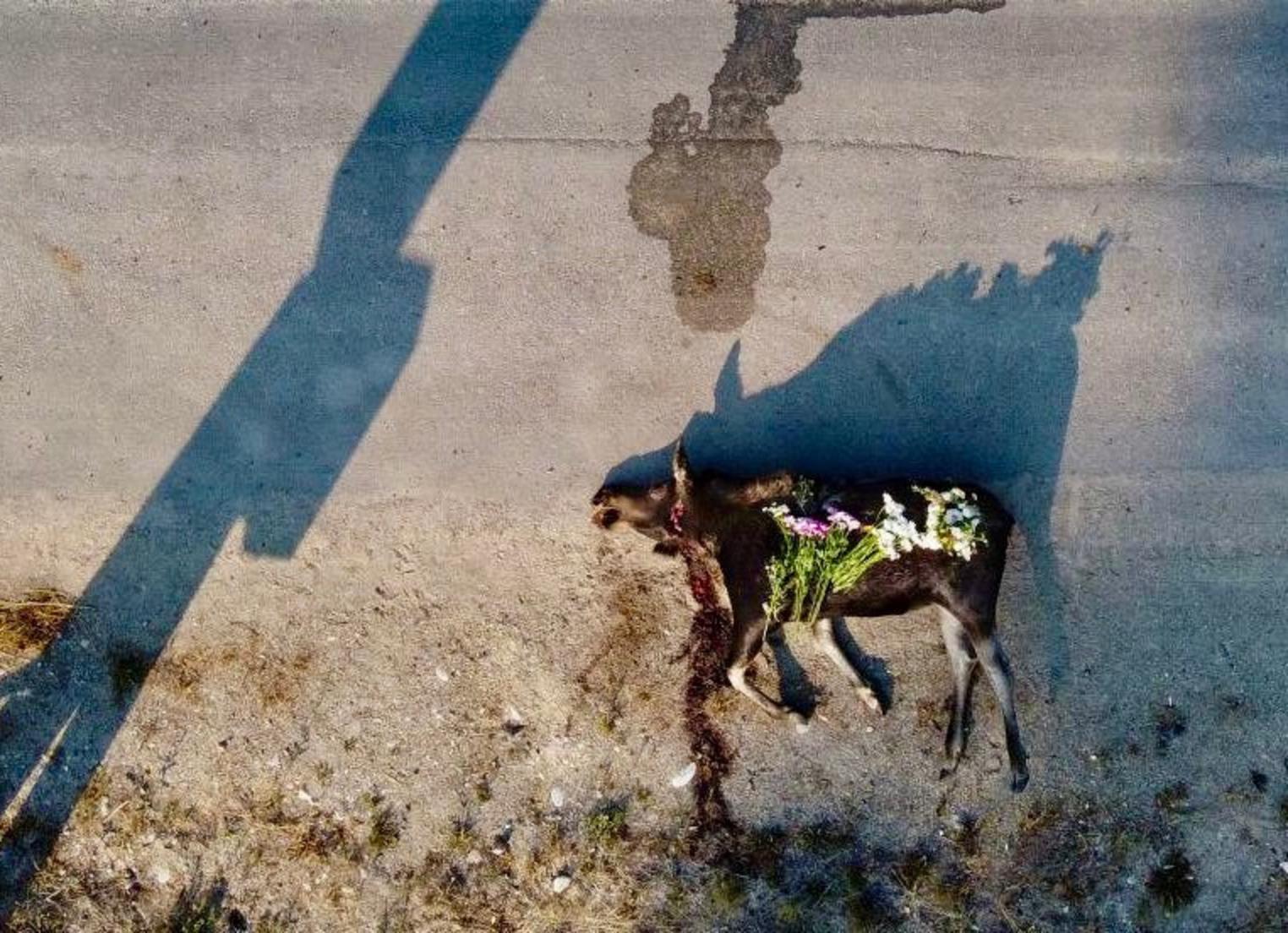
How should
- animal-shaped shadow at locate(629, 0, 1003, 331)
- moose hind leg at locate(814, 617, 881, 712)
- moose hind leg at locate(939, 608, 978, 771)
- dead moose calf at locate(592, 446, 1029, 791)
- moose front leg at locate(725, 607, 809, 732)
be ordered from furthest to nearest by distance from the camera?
animal-shaped shadow at locate(629, 0, 1003, 331)
moose hind leg at locate(814, 617, 881, 712)
moose hind leg at locate(939, 608, 978, 771)
moose front leg at locate(725, 607, 809, 732)
dead moose calf at locate(592, 446, 1029, 791)

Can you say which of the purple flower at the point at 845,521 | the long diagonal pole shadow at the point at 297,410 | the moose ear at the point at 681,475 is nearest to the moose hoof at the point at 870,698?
the purple flower at the point at 845,521

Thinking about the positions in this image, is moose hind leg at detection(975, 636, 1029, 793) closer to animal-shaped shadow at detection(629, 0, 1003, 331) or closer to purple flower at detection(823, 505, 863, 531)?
purple flower at detection(823, 505, 863, 531)

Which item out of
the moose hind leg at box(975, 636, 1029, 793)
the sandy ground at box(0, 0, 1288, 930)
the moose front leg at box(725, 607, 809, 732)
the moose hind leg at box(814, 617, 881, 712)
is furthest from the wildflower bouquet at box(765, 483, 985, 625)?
the sandy ground at box(0, 0, 1288, 930)

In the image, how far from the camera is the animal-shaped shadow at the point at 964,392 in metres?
6.17

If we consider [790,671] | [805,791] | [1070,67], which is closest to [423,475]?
[790,671]

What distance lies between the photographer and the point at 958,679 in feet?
19.5

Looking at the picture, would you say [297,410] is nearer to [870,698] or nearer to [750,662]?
[750,662]

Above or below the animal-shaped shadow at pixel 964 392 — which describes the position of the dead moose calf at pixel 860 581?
below

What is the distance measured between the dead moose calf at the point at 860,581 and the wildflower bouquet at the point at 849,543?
62 millimetres

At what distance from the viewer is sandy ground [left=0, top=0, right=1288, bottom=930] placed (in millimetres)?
6172

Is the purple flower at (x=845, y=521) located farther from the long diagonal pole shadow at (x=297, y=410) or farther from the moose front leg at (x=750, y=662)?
the long diagonal pole shadow at (x=297, y=410)

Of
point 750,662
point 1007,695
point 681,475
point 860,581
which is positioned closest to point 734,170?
point 681,475

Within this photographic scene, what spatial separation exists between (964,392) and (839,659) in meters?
1.85

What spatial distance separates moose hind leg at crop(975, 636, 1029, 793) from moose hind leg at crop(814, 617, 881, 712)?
0.72 meters
